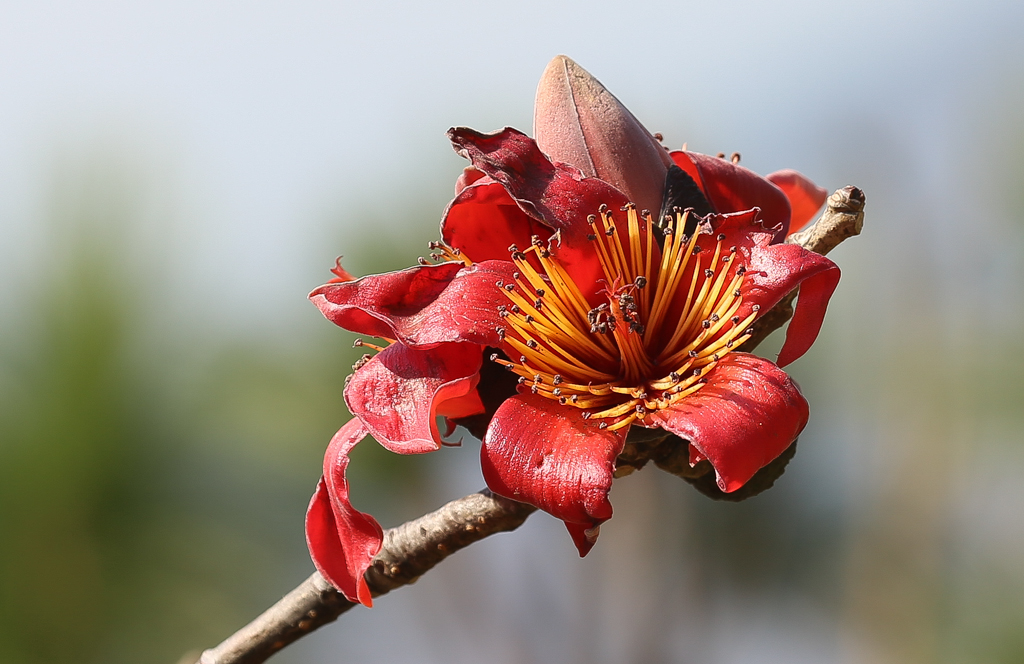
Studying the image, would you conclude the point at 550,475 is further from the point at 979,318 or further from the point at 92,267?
the point at 979,318

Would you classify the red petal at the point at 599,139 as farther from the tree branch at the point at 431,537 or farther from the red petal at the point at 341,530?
the red petal at the point at 341,530

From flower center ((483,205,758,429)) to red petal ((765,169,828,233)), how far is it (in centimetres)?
29

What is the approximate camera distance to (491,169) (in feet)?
2.35

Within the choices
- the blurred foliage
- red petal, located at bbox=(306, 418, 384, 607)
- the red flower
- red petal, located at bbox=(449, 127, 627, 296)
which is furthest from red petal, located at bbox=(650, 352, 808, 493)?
the blurred foliage

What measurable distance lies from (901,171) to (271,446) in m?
5.86

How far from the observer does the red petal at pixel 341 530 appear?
2.44ft

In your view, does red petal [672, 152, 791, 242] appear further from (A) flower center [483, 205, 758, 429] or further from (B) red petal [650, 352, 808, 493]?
(B) red petal [650, 352, 808, 493]

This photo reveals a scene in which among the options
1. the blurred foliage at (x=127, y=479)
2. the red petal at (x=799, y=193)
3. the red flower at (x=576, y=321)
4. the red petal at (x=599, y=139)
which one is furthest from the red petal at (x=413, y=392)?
the blurred foliage at (x=127, y=479)

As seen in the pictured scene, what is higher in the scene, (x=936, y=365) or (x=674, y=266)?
(x=674, y=266)

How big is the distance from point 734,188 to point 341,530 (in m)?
0.51

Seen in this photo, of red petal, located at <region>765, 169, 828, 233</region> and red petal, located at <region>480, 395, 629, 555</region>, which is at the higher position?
red petal, located at <region>765, 169, 828, 233</region>

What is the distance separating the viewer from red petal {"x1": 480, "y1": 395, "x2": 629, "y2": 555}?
25.1 inches

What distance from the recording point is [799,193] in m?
1.01

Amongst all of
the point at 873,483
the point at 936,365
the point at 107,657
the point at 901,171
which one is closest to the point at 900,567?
the point at 873,483
